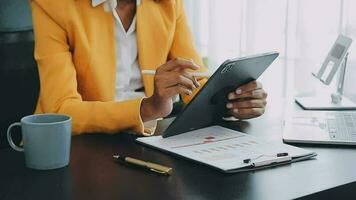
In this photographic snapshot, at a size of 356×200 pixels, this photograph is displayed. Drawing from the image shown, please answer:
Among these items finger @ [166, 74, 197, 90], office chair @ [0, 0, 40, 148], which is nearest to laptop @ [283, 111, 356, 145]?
finger @ [166, 74, 197, 90]

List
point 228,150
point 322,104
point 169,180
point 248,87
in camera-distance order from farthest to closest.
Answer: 1. point 322,104
2. point 248,87
3. point 228,150
4. point 169,180

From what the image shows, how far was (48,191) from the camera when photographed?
892mm

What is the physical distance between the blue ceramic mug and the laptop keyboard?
0.57 meters

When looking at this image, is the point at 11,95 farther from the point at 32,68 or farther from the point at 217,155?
the point at 217,155

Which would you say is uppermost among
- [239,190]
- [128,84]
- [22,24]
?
[22,24]

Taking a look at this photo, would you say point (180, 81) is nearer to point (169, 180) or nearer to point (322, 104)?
point (169, 180)

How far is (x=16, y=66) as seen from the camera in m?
1.70

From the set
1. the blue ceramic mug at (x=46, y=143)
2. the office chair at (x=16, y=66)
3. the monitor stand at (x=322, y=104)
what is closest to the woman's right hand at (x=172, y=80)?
the blue ceramic mug at (x=46, y=143)

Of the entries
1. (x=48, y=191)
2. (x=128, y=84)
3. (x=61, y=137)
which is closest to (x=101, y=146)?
(x=61, y=137)

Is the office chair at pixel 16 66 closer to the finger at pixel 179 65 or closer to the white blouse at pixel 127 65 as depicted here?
the white blouse at pixel 127 65

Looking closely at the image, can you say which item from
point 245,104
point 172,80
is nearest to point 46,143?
point 172,80

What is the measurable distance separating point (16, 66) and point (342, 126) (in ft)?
3.22

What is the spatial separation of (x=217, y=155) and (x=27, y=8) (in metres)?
0.93

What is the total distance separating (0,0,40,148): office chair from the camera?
Result: 1.66 m
